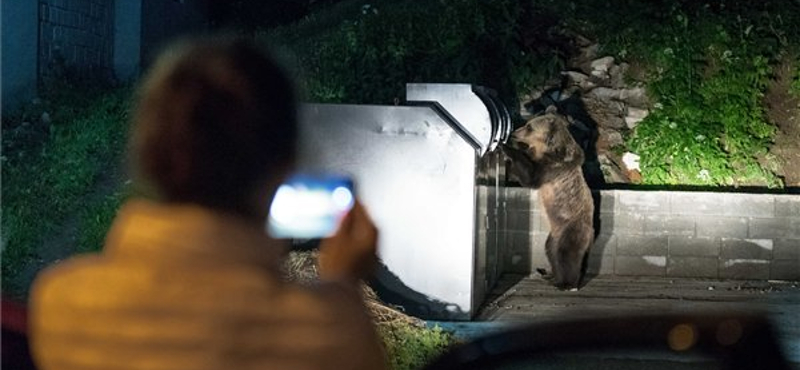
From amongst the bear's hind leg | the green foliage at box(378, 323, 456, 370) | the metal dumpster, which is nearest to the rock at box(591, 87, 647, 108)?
the bear's hind leg

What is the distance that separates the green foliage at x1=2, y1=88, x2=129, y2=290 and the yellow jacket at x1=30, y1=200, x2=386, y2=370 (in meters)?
6.92

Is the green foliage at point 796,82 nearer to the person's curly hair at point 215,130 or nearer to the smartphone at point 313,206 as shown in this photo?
the smartphone at point 313,206

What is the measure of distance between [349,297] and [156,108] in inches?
17.2

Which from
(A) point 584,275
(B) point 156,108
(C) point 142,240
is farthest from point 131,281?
(A) point 584,275

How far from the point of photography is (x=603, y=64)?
14.2 meters

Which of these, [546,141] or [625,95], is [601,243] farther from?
[625,95]

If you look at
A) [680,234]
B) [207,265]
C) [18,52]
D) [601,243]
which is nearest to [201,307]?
[207,265]

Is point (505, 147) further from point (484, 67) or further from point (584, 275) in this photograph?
point (484, 67)

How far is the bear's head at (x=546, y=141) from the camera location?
11.1 m

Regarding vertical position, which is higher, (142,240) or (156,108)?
(156,108)

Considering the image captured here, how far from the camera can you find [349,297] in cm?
199

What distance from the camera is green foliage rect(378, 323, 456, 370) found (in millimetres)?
7180

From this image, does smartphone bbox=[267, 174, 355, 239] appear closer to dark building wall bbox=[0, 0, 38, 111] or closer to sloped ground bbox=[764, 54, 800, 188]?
dark building wall bbox=[0, 0, 38, 111]

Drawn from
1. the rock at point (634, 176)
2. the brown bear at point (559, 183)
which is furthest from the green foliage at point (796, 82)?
the brown bear at point (559, 183)
